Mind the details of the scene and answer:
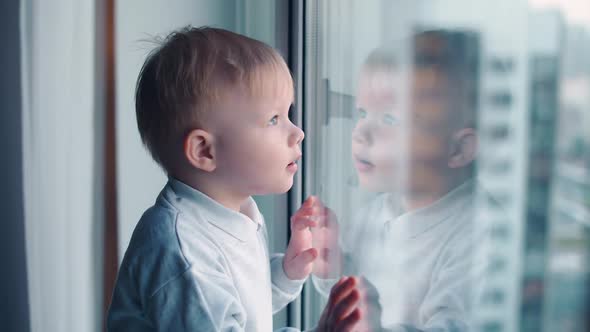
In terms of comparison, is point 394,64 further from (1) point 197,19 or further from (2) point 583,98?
(1) point 197,19

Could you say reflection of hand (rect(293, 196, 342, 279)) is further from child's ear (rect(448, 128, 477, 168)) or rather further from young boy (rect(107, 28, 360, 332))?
child's ear (rect(448, 128, 477, 168))

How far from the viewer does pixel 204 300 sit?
660 mm

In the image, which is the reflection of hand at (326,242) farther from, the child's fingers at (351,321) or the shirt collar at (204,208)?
the child's fingers at (351,321)

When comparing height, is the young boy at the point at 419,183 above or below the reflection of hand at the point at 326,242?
above

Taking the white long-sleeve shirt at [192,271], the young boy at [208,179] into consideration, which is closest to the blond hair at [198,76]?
the young boy at [208,179]

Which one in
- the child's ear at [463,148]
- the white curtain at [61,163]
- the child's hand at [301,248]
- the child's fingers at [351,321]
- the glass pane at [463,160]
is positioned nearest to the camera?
the glass pane at [463,160]

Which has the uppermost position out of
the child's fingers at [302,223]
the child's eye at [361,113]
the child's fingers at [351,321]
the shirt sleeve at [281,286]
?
the child's eye at [361,113]

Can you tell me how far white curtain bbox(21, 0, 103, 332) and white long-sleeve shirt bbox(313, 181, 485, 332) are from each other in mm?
747

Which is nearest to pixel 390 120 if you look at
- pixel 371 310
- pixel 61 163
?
pixel 371 310

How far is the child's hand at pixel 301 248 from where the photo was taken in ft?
2.80

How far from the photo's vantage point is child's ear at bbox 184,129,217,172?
713mm

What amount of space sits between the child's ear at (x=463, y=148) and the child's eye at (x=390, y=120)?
14 centimetres

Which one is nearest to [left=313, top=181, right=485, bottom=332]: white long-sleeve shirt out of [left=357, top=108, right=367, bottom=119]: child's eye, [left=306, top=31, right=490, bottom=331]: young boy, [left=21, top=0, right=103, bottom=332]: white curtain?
[left=306, top=31, right=490, bottom=331]: young boy

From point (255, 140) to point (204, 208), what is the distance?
13cm
